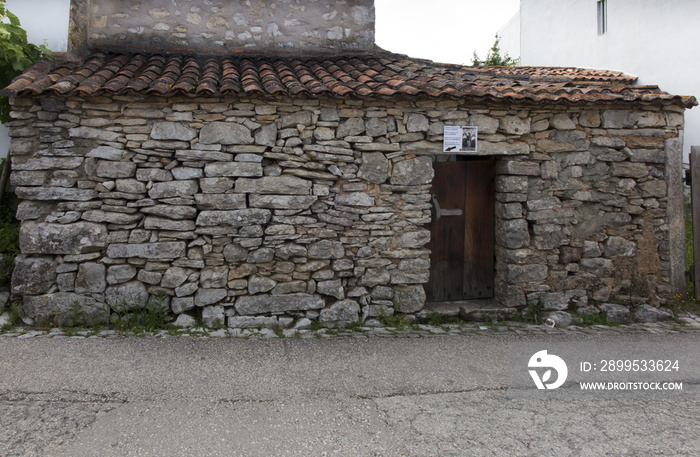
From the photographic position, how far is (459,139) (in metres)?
4.95

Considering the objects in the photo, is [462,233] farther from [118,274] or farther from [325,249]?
[118,274]

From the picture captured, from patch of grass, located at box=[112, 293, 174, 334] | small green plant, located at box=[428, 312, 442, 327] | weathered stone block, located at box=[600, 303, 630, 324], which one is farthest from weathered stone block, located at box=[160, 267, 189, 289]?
weathered stone block, located at box=[600, 303, 630, 324]

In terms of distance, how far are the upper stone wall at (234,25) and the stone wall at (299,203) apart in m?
1.63

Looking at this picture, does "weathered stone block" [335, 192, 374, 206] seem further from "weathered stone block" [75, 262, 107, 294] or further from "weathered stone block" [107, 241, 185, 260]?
"weathered stone block" [75, 262, 107, 294]

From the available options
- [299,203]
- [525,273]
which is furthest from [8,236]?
[525,273]

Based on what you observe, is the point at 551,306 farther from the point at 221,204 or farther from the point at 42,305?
the point at 42,305

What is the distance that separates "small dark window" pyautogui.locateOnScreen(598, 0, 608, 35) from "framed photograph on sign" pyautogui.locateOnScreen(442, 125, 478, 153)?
6932 mm

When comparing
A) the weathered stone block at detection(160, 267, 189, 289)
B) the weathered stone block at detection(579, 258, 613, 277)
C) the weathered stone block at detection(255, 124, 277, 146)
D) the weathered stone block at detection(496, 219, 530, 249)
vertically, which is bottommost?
the weathered stone block at detection(160, 267, 189, 289)

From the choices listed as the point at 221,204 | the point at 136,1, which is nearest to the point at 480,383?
the point at 221,204

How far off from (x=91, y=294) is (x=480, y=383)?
12.6ft

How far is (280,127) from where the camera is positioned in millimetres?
4691

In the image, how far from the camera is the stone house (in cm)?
452

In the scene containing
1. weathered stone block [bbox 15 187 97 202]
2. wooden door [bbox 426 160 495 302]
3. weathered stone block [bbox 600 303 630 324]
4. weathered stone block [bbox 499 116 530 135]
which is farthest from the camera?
wooden door [bbox 426 160 495 302]

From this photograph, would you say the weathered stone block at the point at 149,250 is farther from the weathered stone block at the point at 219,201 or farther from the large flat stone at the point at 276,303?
the large flat stone at the point at 276,303
